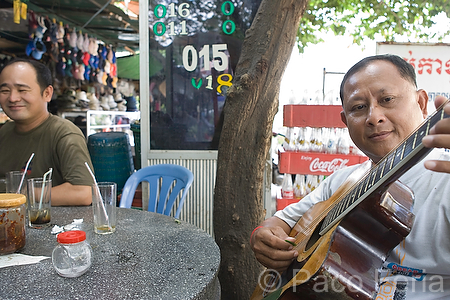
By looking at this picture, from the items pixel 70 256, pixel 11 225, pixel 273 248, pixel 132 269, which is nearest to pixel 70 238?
pixel 70 256

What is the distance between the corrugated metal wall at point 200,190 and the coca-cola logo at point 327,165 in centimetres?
144

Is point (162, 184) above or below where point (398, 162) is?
below

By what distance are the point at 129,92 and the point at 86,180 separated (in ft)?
25.5

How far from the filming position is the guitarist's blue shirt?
109 cm

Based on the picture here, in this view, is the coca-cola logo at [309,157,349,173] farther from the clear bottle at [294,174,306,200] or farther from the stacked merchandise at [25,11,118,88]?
the stacked merchandise at [25,11,118,88]

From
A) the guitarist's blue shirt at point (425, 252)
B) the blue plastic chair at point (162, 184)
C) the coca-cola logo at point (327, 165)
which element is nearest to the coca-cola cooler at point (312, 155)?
the coca-cola logo at point (327, 165)

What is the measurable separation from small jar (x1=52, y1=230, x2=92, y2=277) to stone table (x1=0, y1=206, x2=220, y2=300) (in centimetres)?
3

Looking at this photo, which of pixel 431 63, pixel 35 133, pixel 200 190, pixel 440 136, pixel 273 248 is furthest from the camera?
pixel 431 63

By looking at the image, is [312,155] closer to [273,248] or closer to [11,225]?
[273,248]

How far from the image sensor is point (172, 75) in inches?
131

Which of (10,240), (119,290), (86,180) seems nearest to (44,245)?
(10,240)

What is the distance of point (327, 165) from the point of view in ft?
13.4

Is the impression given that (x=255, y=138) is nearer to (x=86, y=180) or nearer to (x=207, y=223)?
(x=86, y=180)

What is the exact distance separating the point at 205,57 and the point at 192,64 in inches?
5.9
